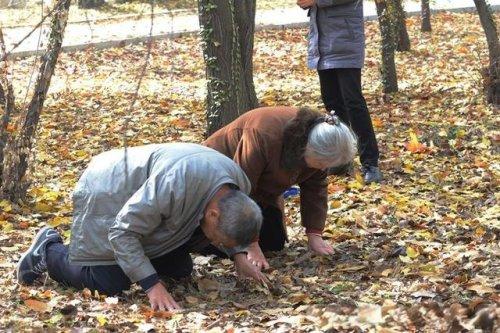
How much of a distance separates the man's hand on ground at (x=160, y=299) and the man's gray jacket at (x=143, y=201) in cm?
8

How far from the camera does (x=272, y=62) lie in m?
13.0

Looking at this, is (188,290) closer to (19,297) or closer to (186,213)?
(186,213)

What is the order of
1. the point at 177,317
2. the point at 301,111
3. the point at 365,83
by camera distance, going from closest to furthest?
1. the point at 177,317
2. the point at 301,111
3. the point at 365,83

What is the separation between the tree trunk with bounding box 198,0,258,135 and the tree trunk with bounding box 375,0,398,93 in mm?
3119

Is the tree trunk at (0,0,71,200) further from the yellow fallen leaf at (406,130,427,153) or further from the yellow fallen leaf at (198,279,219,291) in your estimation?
the yellow fallen leaf at (406,130,427,153)

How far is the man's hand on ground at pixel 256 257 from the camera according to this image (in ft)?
14.9

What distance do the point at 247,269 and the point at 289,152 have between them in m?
0.64

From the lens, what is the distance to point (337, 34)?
6160mm

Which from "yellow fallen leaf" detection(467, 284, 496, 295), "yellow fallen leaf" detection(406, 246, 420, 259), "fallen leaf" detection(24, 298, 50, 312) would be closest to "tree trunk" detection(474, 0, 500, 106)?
"yellow fallen leaf" detection(406, 246, 420, 259)

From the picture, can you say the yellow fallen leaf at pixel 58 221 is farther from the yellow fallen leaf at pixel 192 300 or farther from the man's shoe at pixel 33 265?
the yellow fallen leaf at pixel 192 300

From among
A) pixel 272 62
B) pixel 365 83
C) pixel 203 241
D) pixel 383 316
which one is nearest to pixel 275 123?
pixel 203 241

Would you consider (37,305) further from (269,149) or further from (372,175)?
(372,175)

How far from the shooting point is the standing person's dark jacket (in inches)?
172

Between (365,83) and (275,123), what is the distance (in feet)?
21.8
